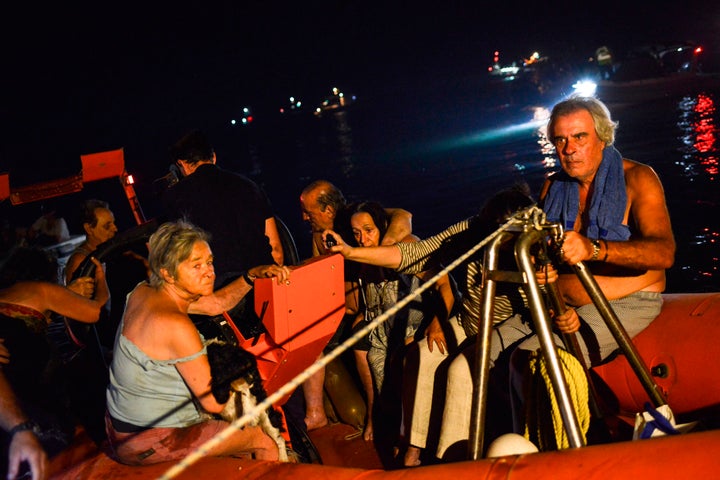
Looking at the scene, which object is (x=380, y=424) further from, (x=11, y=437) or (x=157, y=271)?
(x=11, y=437)

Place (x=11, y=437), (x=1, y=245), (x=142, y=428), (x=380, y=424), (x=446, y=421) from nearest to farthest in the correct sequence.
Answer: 1. (x=11, y=437)
2. (x=142, y=428)
3. (x=446, y=421)
4. (x=380, y=424)
5. (x=1, y=245)

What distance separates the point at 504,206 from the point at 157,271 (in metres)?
2.07

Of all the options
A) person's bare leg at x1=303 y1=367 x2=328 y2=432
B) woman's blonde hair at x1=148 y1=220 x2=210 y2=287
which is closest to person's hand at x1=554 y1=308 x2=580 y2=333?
woman's blonde hair at x1=148 y1=220 x2=210 y2=287

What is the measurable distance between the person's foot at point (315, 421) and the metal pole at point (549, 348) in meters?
2.82

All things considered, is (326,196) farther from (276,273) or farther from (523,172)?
(523,172)

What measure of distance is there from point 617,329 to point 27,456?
274 centimetres

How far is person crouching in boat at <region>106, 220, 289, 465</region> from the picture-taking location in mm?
2754

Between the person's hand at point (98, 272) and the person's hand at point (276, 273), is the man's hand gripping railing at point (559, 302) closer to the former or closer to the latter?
the person's hand at point (276, 273)

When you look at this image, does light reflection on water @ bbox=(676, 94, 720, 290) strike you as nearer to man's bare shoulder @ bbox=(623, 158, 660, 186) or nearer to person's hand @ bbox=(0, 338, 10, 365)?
man's bare shoulder @ bbox=(623, 158, 660, 186)

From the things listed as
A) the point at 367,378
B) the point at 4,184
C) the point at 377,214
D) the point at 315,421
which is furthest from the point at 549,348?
the point at 4,184

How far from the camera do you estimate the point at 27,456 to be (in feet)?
8.14

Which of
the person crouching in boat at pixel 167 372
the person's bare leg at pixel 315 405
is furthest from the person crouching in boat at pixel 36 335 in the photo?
the person's bare leg at pixel 315 405

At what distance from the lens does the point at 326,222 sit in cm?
464

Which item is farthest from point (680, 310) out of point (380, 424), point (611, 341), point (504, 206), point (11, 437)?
point (11, 437)
